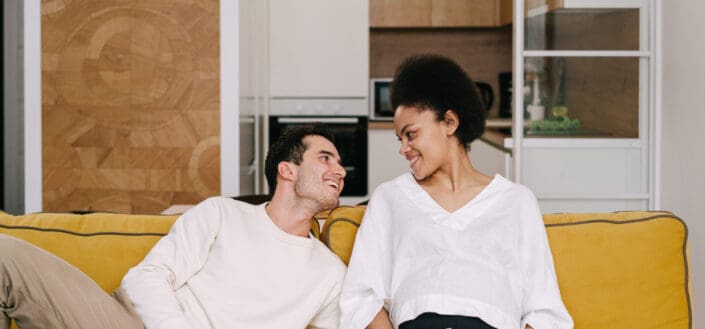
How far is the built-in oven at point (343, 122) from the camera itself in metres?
5.56

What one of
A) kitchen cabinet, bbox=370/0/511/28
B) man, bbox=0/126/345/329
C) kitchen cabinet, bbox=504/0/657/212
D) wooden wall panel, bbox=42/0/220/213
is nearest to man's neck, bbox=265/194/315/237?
man, bbox=0/126/345/329

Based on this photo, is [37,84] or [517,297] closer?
[517,297]

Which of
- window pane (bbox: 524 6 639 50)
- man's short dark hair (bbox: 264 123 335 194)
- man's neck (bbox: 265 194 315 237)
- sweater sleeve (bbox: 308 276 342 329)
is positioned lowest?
sweater sleeve (bbox: 308 276 342 329)

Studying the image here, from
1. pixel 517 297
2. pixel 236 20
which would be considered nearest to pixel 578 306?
pixel 517 297

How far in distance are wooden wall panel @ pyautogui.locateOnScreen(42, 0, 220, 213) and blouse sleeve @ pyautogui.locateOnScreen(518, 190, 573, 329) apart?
85.3 inches

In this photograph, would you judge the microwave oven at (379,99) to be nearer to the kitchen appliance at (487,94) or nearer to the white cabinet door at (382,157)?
the white cabinet door at (382,157)

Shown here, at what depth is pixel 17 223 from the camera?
2332mm

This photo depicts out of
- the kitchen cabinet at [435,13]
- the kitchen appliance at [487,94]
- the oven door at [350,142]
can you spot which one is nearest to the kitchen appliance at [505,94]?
the kitchen appliance at [487,94]

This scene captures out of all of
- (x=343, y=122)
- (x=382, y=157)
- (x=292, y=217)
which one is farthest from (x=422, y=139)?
(x=382, y=157)

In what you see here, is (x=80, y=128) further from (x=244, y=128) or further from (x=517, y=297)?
(x=517, y=297)

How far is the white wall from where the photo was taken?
3225 millimetres

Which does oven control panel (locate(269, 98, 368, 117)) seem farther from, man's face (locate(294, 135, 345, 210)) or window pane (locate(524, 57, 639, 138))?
man's face (locate(294, 135, 345, 210))

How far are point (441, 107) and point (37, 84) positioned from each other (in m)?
2.43

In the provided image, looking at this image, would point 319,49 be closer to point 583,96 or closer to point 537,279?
point 583,96
